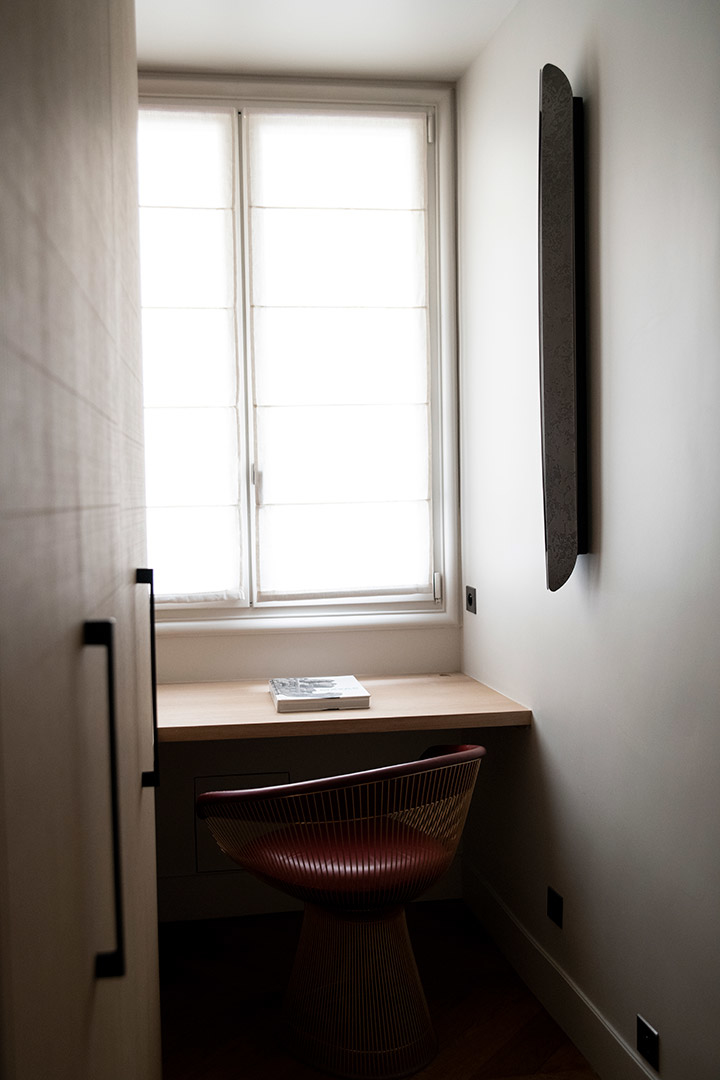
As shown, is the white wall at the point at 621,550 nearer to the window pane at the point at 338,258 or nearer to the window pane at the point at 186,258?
the window pane at the point at 338,258

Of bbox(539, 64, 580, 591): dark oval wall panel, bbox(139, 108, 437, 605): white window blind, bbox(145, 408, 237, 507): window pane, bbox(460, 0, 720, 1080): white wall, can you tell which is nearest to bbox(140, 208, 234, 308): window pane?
bbox(139, 108, 437, 605): white window blind

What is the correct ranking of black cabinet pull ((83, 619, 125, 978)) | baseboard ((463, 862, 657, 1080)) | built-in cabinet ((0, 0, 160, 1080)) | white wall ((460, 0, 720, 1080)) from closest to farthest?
built-in cabinet ((0, 0, 160, 1080)) < black cabinet pull ((83, 619, 125, 978)) < white wall ((460, 0, 720, 1080)) < baseboard ((463, 862, 657, 1080))

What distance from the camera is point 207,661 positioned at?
300 centimetres

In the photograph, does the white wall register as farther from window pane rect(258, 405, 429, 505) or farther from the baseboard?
window pane rect(258, 405, 429, 505)

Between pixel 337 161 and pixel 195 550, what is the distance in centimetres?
134

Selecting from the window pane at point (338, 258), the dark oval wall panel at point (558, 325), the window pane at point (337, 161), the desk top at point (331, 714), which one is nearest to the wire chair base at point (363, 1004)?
the desk top at point (331, 714)

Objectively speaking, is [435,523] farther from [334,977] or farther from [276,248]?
[334,977]

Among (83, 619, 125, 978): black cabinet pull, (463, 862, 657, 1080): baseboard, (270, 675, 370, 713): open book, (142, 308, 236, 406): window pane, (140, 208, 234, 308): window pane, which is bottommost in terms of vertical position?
(463, 862, 657, 1080): baseboard

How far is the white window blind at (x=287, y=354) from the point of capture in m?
2.96

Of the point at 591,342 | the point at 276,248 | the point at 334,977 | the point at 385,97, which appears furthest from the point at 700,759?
→ the point at 385,97

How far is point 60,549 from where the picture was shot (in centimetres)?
63

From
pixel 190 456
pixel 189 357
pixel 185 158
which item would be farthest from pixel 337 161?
pixel 190 456

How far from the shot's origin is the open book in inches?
100

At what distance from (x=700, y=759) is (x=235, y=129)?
93.2 inches
